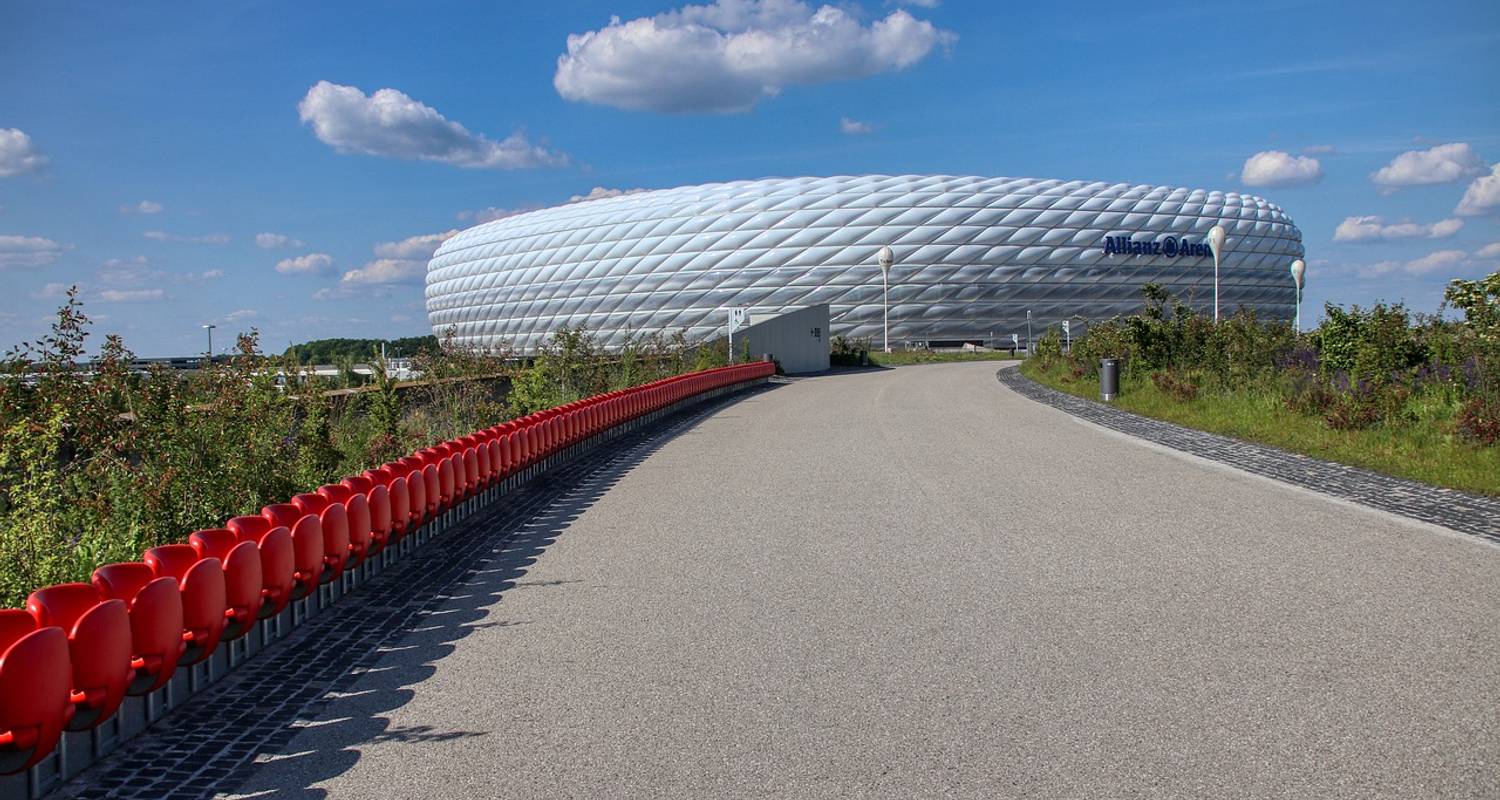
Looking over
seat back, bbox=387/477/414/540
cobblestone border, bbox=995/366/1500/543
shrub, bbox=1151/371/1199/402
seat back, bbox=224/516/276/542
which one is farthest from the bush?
shrub, bbox=1151/371/1199/402

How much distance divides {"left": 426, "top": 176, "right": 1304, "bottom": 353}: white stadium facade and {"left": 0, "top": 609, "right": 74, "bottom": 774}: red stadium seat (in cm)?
6869

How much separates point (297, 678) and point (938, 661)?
116 inches

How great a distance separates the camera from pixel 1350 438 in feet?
42.4

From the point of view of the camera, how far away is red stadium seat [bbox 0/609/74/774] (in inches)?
137

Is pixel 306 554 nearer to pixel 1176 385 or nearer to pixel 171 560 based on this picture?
pixel 171 560

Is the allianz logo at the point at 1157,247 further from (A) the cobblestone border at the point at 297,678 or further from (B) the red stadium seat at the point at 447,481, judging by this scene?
(B) the red stadium seat at the point at 447,481

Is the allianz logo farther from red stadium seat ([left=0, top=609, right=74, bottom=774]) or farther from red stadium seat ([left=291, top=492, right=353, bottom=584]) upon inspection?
red stadium seat ([left=0, top=609, right=74, bottom=774])

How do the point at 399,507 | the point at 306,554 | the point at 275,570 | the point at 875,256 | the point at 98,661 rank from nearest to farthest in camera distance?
the point at 98,661 < the point at 275,570 < the point at 306,554 < the point at 399,507 < the point at 875,256

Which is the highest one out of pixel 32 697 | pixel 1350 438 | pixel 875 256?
pixel 875 256

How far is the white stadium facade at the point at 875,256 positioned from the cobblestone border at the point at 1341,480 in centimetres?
5752

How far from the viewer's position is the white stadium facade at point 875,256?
75.2 meters

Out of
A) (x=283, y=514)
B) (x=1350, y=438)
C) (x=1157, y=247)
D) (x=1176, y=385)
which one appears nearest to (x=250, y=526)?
(x=283, y=514)

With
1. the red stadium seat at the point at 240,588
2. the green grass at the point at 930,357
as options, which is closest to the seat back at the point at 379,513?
the red stadium seat at the point at 240,588

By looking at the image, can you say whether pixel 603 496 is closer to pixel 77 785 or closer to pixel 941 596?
pixel 941 596
